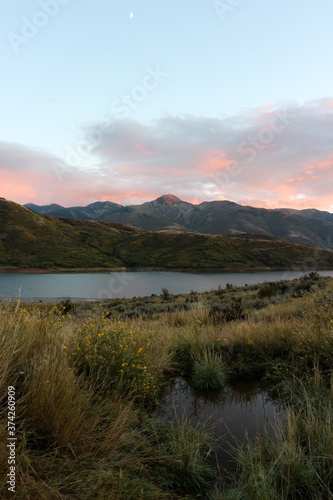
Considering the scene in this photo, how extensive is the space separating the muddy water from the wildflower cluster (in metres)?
0.48

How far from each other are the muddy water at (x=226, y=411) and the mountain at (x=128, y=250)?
9495 cm

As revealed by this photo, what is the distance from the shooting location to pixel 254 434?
3.58 m

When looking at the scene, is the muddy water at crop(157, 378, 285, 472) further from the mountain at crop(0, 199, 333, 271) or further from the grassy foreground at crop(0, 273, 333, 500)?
the mountain at crop(0, 199, 333, 271)

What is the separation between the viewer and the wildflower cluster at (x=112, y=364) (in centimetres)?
398

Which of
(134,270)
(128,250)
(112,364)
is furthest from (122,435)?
(128,250)

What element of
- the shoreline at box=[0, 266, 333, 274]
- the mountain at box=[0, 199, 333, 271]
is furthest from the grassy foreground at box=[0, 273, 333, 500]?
the mountain at box=[0, 199, 333, 271]

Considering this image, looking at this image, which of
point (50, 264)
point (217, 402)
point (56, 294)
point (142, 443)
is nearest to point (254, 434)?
point (217, 402)

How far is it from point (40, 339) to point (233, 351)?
3.93 meters

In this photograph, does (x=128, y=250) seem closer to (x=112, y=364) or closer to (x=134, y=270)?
(x=134, y=270)

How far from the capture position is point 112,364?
423 cm

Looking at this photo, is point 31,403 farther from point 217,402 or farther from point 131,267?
point 131,267

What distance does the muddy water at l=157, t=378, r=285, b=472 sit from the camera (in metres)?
3.41

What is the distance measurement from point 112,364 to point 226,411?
178 centimetres

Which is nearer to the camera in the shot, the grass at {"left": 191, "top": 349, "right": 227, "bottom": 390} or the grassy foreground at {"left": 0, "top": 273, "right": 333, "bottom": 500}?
the grassy foreground at {"left": 0, "top": 273, "right": 333, "bottom": 500}
